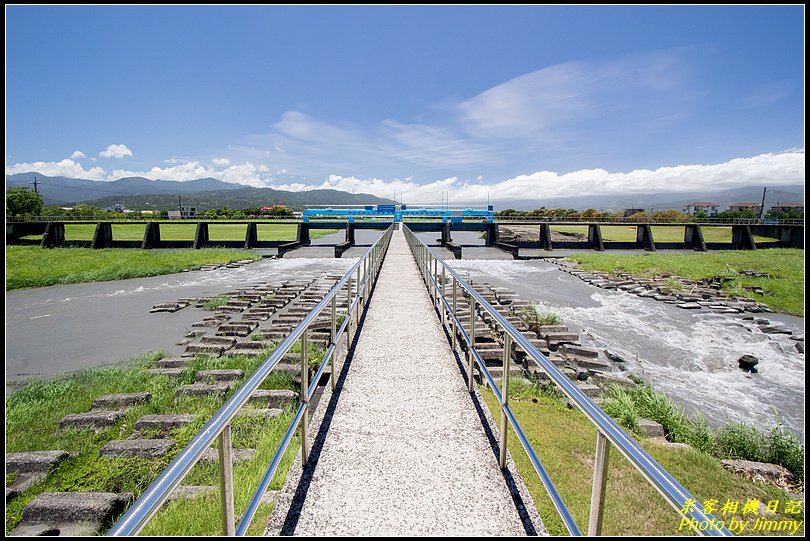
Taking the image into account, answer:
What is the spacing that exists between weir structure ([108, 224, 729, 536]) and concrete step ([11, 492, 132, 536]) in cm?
122

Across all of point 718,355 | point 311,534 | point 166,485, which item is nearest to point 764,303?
point 718,355

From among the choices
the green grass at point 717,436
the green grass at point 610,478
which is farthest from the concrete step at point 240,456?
the green grass at point 717,436

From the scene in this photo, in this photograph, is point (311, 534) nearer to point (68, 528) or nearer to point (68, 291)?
point (68, 528)

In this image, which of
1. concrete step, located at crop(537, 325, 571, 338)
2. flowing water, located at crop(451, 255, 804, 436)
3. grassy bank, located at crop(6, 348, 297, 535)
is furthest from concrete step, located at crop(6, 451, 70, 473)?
concrete step, located at crop(537, 325, 571, 338)

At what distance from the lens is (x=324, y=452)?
3451mm

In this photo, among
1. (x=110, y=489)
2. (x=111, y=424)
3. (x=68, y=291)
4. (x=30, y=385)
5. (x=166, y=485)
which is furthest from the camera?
(x=68, y=291)

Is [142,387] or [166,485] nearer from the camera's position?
[166,485]

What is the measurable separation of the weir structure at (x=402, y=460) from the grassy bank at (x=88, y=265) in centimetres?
2217

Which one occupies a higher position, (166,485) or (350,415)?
(166,485)

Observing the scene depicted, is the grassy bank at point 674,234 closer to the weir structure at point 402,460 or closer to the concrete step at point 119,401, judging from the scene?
the weir structure at point 402,460

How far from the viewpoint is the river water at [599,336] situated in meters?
8.30

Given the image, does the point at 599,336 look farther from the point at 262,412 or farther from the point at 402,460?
the point at 402,460

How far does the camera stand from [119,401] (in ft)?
20.7

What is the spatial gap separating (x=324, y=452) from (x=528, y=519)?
1627 mm
